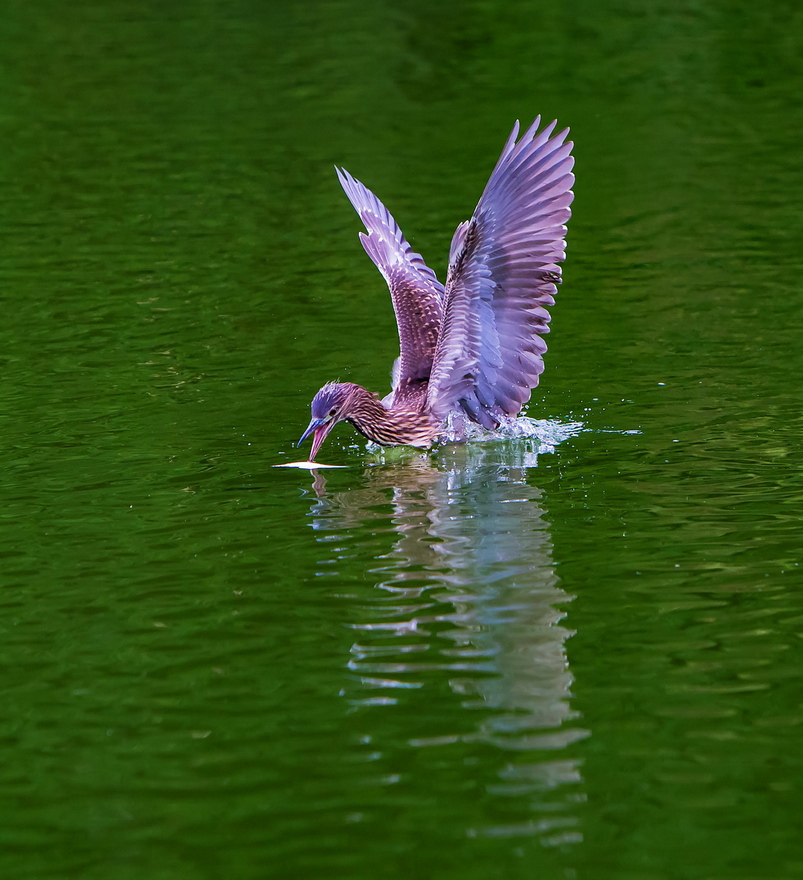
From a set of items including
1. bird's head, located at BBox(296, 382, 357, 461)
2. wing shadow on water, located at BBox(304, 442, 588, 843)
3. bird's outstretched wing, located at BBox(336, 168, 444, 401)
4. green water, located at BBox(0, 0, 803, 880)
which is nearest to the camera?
green water, located at BBox(0, 0, 803, 880)

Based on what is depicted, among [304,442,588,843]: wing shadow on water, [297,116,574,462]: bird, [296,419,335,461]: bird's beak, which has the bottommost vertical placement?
[304,442,588,843]: wing shadow on water

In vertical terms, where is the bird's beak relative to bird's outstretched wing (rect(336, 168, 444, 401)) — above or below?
below

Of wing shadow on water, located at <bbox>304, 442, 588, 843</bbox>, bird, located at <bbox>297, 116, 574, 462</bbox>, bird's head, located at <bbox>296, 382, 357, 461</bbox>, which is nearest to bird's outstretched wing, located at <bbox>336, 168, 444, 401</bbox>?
bird, located at <bbox>297, 116, 574, 462</bbox>

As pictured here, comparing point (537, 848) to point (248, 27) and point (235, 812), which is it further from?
point (248, 27)

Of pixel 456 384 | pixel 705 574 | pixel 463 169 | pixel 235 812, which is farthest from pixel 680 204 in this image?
pixel 235 812

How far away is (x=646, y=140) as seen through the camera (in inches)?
674

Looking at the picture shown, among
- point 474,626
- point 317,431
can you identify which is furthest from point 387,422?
point 474,626

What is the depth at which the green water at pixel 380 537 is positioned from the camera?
5070 mm

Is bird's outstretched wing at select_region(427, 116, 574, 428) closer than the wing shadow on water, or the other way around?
the wing shadow on water

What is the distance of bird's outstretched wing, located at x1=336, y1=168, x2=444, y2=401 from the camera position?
1005 cm

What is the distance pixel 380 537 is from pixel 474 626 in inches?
51.8

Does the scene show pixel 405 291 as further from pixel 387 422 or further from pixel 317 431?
pixel 317 431

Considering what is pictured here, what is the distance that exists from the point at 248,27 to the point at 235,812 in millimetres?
20879

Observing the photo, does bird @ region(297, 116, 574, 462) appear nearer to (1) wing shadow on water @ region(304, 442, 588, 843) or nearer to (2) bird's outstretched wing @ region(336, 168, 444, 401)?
(2) bird's outstretched wing @ region(336, 168, 444, 401)
